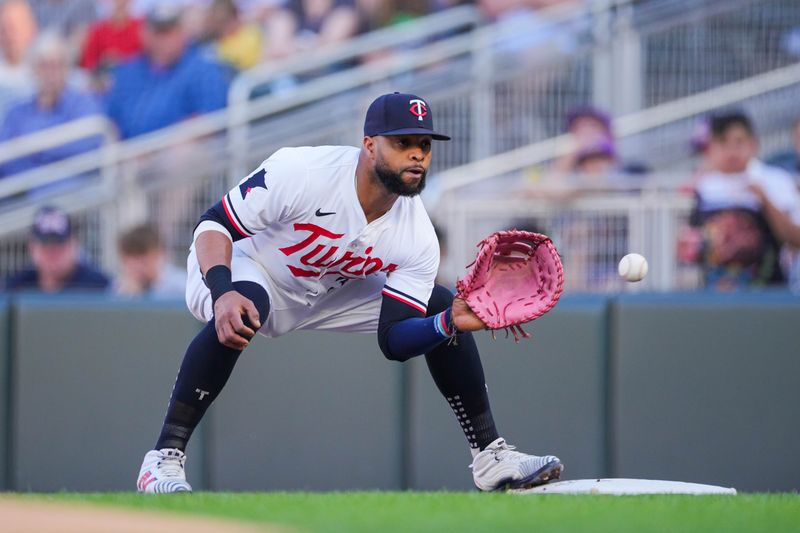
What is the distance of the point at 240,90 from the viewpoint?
8.61m

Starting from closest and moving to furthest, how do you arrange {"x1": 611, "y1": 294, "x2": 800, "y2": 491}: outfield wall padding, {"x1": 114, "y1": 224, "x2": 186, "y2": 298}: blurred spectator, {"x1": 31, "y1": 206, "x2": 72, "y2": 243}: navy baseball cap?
1. {"x1": 611, "y1": 294, "x2": 800, "y2": 491}: outfield wall padding
2. {"x1": 114, "y1": 224, "x2": 186, "y2": 298}: blurred spectator
3. {"x1": 31, "y1": 206, "x2": 72, "y2": 243}: navy baseball cap

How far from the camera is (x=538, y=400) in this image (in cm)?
627

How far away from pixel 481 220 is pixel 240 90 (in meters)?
2.15

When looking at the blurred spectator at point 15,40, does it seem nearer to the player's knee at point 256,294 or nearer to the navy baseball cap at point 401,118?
the player's knee at point 256,294

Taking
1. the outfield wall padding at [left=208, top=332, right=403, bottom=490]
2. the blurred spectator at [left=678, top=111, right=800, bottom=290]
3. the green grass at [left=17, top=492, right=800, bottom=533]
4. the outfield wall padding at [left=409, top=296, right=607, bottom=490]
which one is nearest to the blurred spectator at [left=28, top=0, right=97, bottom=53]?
the outfield wall padding at [left=208, top=332, right=403, bottom=490]

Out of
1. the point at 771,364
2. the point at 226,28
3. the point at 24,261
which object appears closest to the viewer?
the point at 771,364

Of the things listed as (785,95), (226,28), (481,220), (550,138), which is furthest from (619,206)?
(226,28)

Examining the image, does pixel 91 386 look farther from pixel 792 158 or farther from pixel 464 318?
pixel 792 158

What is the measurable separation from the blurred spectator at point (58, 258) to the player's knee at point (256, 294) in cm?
324

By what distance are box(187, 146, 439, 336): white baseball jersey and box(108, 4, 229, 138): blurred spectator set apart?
13.4 ft

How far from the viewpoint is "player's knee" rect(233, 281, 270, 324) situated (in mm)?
4504

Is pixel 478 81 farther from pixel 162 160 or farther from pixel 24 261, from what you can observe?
pixel 24 261

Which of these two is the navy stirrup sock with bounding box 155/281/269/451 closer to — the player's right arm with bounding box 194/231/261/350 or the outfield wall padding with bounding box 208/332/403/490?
the player's right arm with bounding box 194/231/261/350

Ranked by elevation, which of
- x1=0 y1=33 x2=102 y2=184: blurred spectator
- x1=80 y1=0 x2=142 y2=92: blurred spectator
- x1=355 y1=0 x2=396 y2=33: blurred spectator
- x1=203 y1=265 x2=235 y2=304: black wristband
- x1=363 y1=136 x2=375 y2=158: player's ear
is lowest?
x1=203 y1=265 x2=235 y2=304: black wristband
